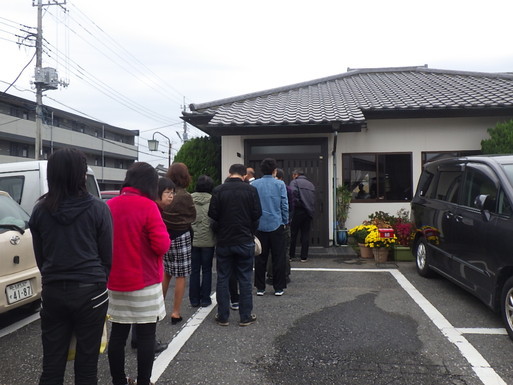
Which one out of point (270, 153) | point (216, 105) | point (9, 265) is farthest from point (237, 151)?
point (9, 265)

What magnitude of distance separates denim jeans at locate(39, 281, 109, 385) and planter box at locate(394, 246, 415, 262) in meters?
6.19

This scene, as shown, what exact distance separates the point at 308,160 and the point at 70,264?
282 inches

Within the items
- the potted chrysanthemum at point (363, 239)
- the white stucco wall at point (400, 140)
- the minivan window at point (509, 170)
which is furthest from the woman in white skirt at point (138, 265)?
the white stucco wall at point (400, 140)

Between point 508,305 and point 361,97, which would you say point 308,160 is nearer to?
point 361,97

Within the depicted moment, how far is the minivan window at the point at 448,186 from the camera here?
5.14 meters

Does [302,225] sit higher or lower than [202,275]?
higher

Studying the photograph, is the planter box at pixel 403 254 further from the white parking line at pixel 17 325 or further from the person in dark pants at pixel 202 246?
the white parking line at pixel 17 325

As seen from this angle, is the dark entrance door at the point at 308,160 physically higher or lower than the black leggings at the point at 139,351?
higher

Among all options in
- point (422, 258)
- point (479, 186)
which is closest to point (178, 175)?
point (479, 186)

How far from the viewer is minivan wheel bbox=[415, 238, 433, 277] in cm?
589

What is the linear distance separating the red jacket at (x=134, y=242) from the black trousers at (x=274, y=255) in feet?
8.48

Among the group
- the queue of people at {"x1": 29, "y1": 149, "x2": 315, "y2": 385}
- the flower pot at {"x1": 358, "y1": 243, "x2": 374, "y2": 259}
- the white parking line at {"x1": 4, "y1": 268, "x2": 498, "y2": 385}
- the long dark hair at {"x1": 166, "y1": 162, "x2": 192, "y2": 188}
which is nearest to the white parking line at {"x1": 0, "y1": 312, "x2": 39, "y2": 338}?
the white parking line at {"x1": 4, "y1": 268, "x2": 498, "y2": 385}

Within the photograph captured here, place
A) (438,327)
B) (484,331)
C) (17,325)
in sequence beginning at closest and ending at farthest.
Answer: (484,331)
(438,327)
(17,325)

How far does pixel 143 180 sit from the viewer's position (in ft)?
8.63
